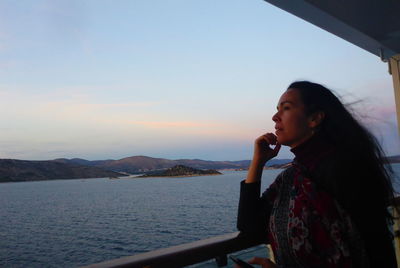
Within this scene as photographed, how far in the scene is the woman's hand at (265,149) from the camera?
135 cm

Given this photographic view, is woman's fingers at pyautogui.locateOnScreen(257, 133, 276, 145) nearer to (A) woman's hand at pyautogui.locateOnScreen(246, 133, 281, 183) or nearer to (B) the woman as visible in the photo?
(A) woman's hand at pyautogui.locateOnScreen(246, 133, 281, 183)

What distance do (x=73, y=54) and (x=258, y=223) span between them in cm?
2879

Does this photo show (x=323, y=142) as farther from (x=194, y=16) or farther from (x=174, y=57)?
(x=174, y=57)

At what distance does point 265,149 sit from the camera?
53.7 inches

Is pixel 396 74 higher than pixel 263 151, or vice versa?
pixel 396 74

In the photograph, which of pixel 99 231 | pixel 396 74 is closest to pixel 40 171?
pixel 99 231

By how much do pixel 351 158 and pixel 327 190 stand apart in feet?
0.39

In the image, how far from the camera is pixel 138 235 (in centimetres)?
3011

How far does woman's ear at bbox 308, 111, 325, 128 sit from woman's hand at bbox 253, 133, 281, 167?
9.8 inches

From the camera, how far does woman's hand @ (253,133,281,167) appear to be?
1.35 m

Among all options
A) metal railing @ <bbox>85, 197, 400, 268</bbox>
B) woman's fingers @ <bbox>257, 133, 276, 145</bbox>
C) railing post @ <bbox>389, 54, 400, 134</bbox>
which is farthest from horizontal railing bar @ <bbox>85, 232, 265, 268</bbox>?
railing post @ <bbox>389, 54, 400, 134</bbox>

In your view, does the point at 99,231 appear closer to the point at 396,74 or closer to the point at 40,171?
the point at 396,74

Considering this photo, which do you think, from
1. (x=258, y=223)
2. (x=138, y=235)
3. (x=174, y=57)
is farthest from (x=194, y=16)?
(x=138, y=235)

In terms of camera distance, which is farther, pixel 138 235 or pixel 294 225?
pixel 138 235
